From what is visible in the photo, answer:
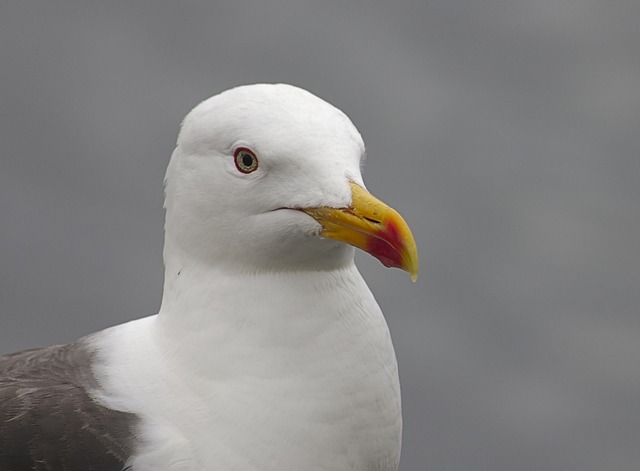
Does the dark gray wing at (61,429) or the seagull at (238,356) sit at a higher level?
Answer: the seagull at (238,356)

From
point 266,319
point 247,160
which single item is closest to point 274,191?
point 247,160

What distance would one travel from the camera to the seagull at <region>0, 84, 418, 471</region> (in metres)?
1.43

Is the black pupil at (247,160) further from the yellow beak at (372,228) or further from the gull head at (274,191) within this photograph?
the yellow beak at (372,228)

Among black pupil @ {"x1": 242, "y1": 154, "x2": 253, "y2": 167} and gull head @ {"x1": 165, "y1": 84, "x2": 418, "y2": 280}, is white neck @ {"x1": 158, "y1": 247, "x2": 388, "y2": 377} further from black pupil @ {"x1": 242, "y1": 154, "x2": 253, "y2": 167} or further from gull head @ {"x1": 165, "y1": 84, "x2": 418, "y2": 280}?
black pupil @ {"x1": 242, "y1": 154, "x2": 253, "y2": 167}

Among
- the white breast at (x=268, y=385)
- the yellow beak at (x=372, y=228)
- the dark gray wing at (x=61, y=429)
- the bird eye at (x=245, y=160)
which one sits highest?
the bird eye at (x=245, y=160)

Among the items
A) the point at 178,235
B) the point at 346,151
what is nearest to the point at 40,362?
the point at 178,235

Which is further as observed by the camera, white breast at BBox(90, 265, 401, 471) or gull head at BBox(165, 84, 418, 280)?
white breast at BBox(90, 265, 401, 471)

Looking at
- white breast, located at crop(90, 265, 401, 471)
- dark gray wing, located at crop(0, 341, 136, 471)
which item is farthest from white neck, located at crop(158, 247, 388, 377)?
dark gray wing, located at crop(0, 341, 136, 471)

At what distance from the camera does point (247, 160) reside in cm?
142

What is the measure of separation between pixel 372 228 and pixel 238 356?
0.26 m

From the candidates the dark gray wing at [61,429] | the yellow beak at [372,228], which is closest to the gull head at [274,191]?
the yellow beak at [372,228]

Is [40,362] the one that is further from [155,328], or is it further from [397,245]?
[397,245]

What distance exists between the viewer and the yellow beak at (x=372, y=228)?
134cm

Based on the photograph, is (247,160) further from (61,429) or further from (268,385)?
(61,429)
